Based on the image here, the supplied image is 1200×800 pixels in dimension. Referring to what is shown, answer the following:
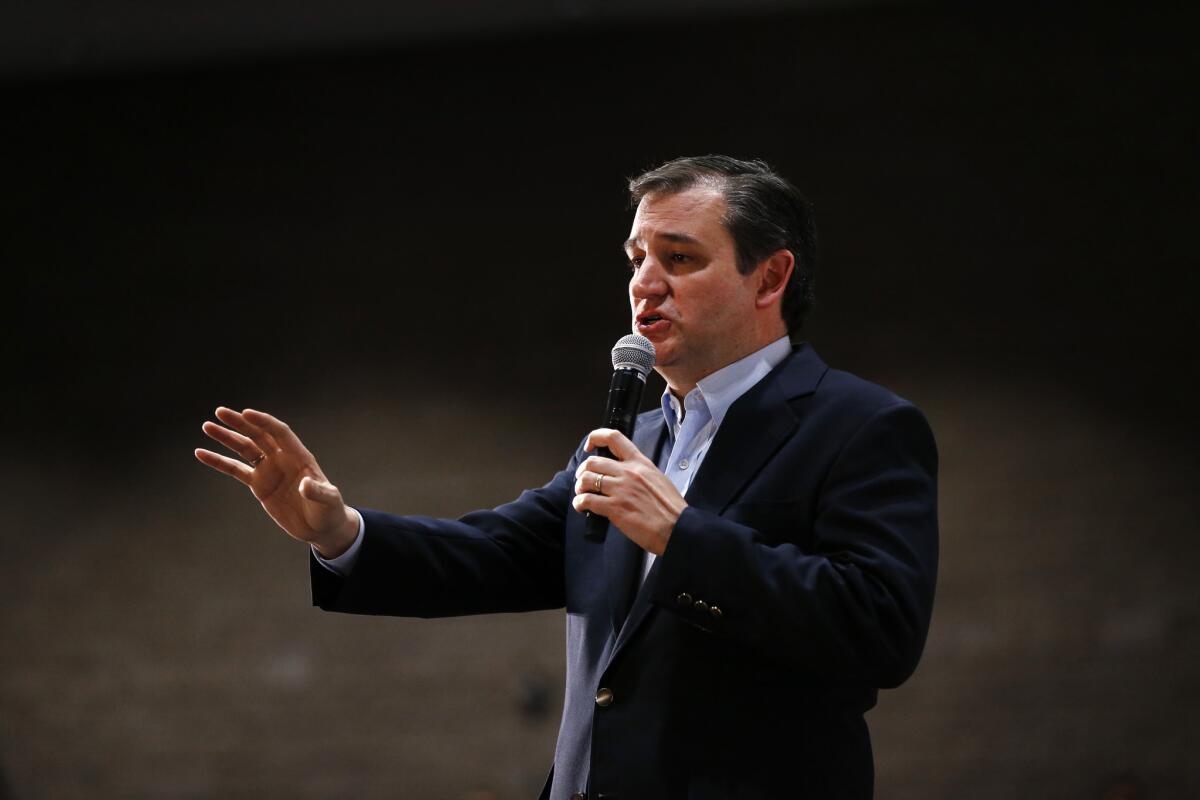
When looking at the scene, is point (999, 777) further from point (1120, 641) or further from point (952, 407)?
point (952, 407)

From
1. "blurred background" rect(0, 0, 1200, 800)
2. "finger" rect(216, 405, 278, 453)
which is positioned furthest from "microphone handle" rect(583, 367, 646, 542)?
"blurred background" rect(0, 0, 1200, 800)

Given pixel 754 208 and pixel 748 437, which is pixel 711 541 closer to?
pixel 748 437

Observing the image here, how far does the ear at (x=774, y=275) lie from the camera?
1.91 m

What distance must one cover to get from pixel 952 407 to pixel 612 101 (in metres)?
1.87

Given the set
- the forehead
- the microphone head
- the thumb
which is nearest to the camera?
the thumb

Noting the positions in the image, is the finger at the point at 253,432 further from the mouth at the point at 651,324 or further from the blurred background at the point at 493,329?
the blurred background at the point at 493,329

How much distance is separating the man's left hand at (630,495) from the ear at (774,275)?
0.47 m

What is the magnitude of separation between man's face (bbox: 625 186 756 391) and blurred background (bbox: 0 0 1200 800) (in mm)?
3082

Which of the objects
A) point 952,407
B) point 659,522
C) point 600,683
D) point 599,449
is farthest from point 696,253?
point 952,407

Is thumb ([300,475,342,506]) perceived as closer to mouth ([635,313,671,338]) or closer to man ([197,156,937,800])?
man ([197,156,937,800])

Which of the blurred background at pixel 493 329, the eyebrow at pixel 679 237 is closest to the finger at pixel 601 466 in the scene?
the eyebrow at pixel 679 237

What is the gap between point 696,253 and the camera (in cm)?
186

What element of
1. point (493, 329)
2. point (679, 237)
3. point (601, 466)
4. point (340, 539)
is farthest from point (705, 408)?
point (493, 329)

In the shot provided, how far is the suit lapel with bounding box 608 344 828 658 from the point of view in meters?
1.66
